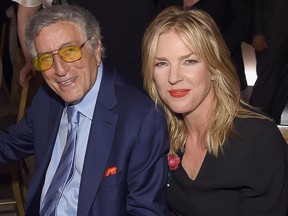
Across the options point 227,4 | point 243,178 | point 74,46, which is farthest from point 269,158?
point 227,4

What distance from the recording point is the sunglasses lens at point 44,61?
1.73 meters

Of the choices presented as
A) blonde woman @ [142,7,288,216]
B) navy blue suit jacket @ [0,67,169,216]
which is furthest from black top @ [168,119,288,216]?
navy blue suit jacket @ [0,67,169,216]

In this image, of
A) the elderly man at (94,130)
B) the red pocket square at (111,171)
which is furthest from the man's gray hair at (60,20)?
the red pocket square at (111,171)

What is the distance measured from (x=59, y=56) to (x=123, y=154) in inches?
14.4

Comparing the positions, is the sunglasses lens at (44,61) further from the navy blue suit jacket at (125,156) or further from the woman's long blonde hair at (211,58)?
the woman's long blonde hair at (211,58)

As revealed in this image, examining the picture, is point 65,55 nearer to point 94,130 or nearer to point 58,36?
point 58,36

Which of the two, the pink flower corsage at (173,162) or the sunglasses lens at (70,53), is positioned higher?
the sunglasses lens at (70,53)

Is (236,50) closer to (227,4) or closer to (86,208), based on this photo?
(227,4)

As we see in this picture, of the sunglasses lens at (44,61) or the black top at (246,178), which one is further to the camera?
the sunglasses lens at (44,61)

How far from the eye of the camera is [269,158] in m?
1.63

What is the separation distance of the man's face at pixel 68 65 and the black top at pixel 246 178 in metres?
0.45

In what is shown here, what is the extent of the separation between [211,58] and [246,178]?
376 mm

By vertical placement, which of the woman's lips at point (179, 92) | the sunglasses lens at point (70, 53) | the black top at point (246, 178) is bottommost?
the black top at point (246, 178)

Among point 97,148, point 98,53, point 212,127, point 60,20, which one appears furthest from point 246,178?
point 60,20
